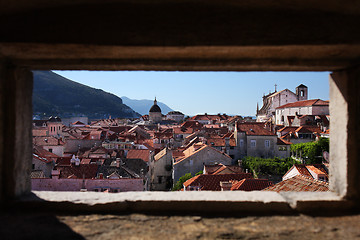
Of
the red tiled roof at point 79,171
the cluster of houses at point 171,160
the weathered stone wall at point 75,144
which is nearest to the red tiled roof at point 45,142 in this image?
the cluster of houses at point 171,160

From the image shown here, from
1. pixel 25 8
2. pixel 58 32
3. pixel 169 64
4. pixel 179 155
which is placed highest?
pixel 25 8

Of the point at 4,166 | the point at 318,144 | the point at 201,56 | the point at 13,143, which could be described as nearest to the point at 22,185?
the point at 4,166

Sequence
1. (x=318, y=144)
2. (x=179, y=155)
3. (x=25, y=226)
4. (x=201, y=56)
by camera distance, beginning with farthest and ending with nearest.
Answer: (x=318, y=144) → (x=179, y=155) → (x=201, y=56) → (x=25, y=226)

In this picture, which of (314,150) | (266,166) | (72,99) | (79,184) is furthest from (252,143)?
(72,99)

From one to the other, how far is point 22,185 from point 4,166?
296 millimetres

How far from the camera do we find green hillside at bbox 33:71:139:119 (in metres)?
143

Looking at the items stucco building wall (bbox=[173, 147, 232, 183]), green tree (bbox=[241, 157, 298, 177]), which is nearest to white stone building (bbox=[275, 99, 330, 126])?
green tree (bbox=[241, 157, 298, 177])

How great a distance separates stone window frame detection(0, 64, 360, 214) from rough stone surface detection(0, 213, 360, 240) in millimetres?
141

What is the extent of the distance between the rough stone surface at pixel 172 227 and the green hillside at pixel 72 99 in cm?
13880

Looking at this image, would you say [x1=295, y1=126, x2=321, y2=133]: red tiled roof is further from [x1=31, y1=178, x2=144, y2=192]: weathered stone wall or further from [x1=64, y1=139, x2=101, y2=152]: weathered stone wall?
[x1=31, y1=178, x2=144, y2=192]: weathered stone wall

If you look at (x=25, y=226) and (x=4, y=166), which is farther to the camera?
(x=4, y=166)

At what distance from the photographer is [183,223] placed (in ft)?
8.35

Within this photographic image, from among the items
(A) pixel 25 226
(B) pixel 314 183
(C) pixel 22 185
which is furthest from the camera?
(B) pixel 314 183

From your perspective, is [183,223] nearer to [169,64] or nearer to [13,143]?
[169,64]
